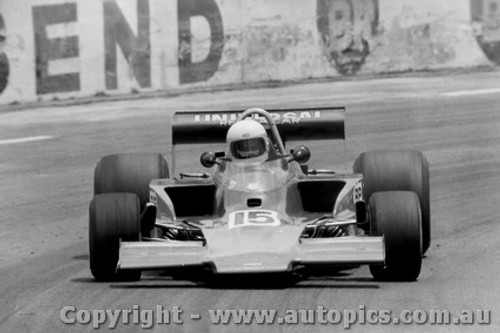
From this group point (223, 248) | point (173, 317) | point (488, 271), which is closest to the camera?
point (173, 317)

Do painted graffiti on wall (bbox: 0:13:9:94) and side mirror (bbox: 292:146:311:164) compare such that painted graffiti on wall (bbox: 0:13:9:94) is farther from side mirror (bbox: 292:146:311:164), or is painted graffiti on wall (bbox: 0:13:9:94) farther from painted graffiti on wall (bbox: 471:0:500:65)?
side mirror (bbox: 292:146:311:164)

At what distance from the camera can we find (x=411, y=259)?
37.1ft

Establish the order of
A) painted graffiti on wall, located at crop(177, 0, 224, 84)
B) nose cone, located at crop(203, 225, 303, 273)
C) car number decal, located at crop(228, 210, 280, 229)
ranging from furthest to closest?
painted graffiti on wall, located at crop(177, 0, 224, 84)
car number decal, located at crop(228, 210, 280, 229)
nose cone, located at crop(203, 225, 303, 273)

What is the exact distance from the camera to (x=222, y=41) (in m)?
28.0

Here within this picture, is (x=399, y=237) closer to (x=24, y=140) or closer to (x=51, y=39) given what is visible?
(x=24, y=140)

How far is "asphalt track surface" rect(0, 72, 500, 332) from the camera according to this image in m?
10.5

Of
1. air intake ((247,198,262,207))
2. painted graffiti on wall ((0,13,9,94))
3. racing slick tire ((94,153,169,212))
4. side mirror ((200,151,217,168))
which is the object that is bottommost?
air intake ((247,198,262,207))

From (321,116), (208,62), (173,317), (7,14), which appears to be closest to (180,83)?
(208,62)

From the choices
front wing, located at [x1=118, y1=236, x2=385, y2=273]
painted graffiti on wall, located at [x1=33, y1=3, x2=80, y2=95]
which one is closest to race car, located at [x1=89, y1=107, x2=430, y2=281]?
front wing, located at [x1=118, y1=236, x2=385, y2=273]

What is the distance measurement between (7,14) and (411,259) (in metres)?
17.6

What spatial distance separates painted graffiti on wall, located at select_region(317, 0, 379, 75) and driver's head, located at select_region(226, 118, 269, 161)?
620 inches

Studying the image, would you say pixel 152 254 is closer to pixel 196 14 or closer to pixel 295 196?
pixel 295 196

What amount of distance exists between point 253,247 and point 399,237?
121 centimetres

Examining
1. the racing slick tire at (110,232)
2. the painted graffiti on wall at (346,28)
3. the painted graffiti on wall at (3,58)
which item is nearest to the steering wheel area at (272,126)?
the racing slick tire at (110,232)
